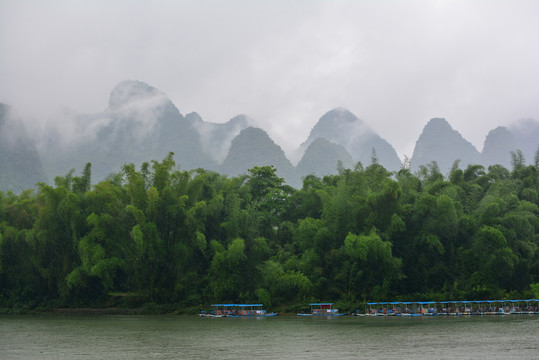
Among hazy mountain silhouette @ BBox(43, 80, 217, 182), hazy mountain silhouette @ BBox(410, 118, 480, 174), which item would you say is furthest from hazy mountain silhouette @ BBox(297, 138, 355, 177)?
hazy mountain silhouette @ BBox(410, 118, 480, 174)

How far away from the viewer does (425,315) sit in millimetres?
25625

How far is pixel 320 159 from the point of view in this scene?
4215 inches

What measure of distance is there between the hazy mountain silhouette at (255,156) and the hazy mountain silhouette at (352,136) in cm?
3461

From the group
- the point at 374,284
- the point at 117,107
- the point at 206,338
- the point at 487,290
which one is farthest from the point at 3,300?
the point at 117,107

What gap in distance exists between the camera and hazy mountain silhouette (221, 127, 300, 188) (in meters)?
98.8

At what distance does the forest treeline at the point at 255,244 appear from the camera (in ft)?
89.2

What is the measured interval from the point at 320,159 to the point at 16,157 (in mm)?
58120

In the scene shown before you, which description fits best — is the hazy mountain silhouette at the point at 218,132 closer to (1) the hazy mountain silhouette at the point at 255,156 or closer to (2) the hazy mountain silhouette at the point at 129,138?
(2) the hazy mountain silhouette at the point at 129,138

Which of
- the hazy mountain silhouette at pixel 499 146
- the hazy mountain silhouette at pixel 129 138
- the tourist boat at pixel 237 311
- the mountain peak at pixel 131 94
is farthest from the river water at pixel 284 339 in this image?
the mountain peak at pixel 131 94

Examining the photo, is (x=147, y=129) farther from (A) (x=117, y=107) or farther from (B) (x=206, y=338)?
(B) (x=206, y=338)

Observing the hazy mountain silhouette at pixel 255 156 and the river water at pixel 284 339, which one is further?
the hazy mountain silhouette at pixel 255 156

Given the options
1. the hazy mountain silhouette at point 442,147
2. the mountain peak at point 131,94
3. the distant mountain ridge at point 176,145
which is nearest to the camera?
the distant mountain ridge at point 176,145

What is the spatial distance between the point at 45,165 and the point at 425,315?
91.7 meters

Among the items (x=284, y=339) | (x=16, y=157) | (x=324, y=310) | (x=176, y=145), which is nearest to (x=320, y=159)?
(x=176, y=145)
